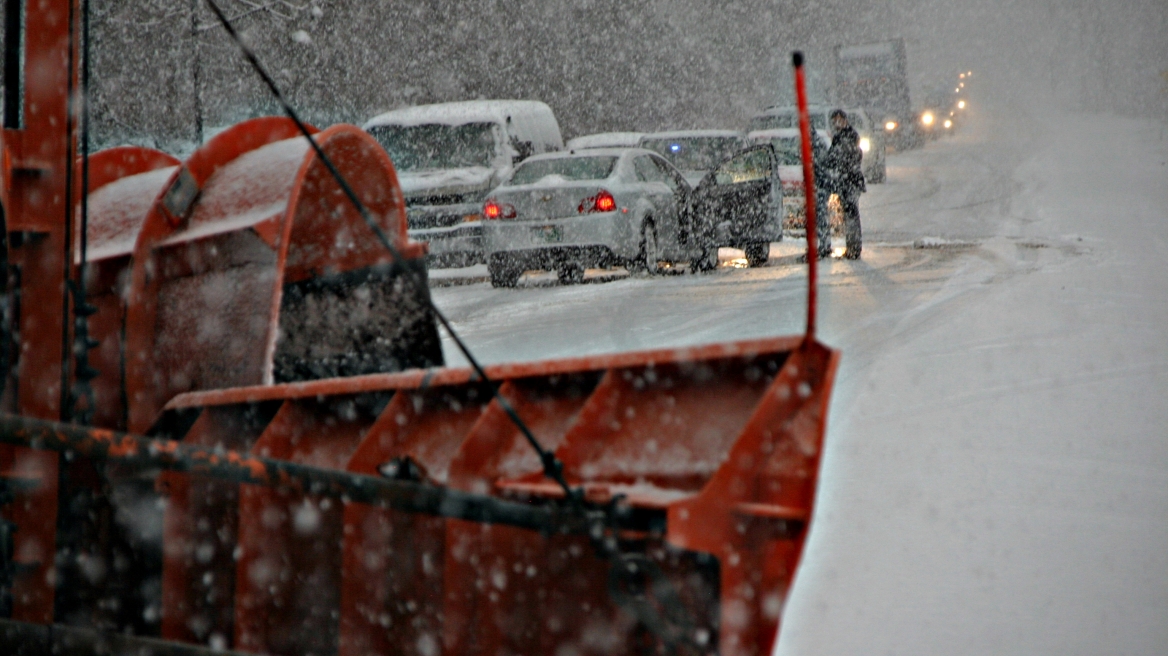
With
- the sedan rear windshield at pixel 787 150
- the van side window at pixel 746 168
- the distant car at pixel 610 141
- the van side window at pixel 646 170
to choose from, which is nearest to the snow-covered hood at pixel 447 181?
Result: the van side window at pixel 646 170

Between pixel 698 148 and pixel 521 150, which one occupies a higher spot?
pixel 521 150

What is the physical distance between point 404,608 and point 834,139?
12252 millimetres

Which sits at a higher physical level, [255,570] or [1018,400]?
[255,570]

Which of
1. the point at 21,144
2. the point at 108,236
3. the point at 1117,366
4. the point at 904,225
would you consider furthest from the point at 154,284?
the point at 904,225

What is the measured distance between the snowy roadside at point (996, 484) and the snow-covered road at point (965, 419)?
1 cm

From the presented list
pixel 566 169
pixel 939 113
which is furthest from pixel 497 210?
pixel 939 113

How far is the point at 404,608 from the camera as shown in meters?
3.01

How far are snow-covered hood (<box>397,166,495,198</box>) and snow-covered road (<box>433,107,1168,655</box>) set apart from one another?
132cm

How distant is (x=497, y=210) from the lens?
41.7 feet

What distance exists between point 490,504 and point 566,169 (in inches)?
443

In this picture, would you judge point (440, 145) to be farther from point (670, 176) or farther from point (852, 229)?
point (852, 229)

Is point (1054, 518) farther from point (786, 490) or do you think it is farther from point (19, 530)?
point (19, 530)

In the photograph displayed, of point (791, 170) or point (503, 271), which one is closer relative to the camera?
point (503, 271)

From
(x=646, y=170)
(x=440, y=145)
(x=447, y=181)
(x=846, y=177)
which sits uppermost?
(x=440, y=145)
